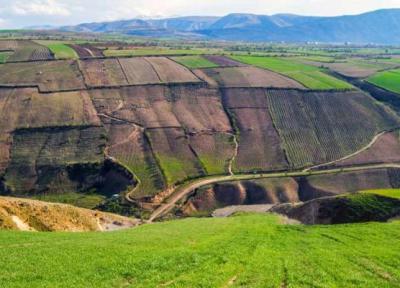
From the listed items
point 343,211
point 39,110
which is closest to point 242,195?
point 343,211

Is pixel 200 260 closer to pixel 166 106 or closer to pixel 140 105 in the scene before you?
pixel 166 106

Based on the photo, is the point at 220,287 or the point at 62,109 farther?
the point at 62,109

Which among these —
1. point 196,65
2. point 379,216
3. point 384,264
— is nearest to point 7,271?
point 384,264

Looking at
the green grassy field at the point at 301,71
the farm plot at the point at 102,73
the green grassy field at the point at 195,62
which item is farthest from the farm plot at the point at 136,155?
the green grassy field at the point at 301,71

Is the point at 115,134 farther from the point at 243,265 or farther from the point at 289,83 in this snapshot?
the point at 243,265

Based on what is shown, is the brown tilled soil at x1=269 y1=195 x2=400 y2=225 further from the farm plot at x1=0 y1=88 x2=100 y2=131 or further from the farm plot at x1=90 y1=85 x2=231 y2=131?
the farm plot at x1=0 y1=88 x2=100 y2=131

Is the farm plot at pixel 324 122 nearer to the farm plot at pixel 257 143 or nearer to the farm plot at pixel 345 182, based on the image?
the farm plot at pixel 257 143

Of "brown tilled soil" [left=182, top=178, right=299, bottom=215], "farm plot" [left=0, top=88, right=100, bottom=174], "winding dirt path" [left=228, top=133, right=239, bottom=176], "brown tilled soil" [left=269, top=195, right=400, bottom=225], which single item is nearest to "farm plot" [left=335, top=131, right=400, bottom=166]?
"brown tilled soil" [left=182, top=178, right=299, bottom=215]
